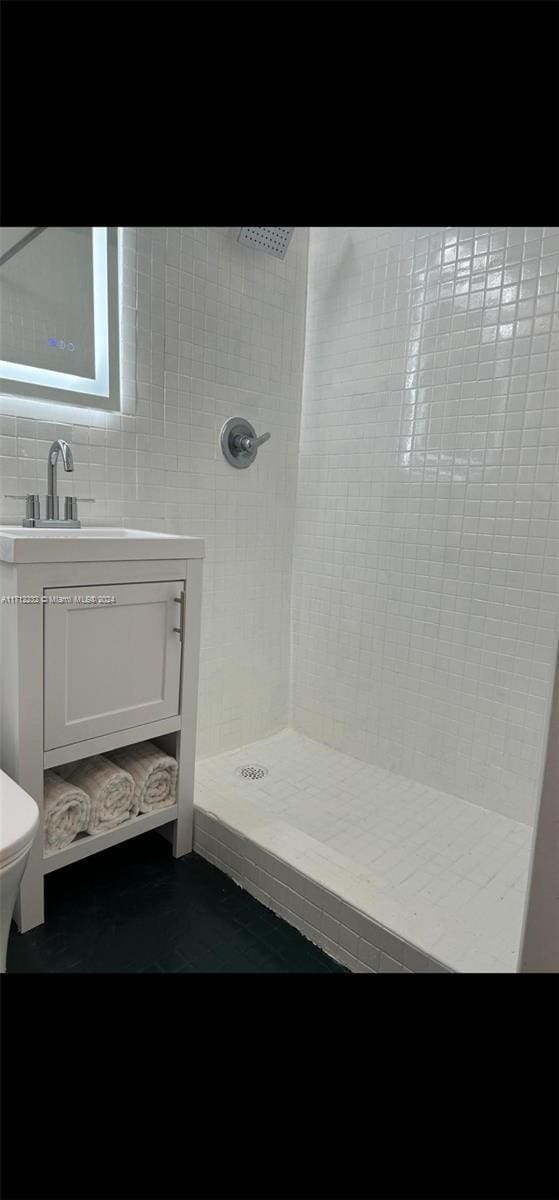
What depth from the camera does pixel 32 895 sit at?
3.89ft

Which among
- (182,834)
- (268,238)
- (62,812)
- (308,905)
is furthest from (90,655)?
(268,238)

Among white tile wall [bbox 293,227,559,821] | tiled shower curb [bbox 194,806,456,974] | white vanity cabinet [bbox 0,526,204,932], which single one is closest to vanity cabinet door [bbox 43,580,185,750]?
white vanity cabinet [bbox 0,526,204,932]

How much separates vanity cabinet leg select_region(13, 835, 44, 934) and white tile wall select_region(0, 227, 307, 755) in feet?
2.44

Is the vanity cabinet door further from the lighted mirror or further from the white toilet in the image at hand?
the lighted mirror

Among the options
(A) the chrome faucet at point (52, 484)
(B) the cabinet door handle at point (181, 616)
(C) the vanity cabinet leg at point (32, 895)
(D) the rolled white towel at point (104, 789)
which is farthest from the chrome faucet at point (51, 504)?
(C) the vanity cabinet leg at point (32, 895)

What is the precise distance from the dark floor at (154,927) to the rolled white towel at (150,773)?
6.9 inches

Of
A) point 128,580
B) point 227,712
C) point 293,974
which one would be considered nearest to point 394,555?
point 227,712

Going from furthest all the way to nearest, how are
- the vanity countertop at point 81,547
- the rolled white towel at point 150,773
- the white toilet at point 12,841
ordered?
the rolled white towel at point 150,773, the vanity countertop at point 81,547, the white toilet at point 12,841

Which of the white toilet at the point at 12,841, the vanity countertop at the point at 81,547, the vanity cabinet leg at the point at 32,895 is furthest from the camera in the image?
the vanity cabinet leg at the point at 32,895

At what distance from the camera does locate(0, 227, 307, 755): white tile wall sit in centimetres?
150

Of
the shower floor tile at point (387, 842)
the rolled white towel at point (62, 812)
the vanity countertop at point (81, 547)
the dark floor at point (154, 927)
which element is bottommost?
the dark floor at point (154, 927)

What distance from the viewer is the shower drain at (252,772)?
5.96 ft

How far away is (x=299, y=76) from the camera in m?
0.57

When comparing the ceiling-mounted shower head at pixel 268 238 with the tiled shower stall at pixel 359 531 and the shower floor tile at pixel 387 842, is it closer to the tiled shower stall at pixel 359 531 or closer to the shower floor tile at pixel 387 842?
the tiled shower stall at pixel 359 531
